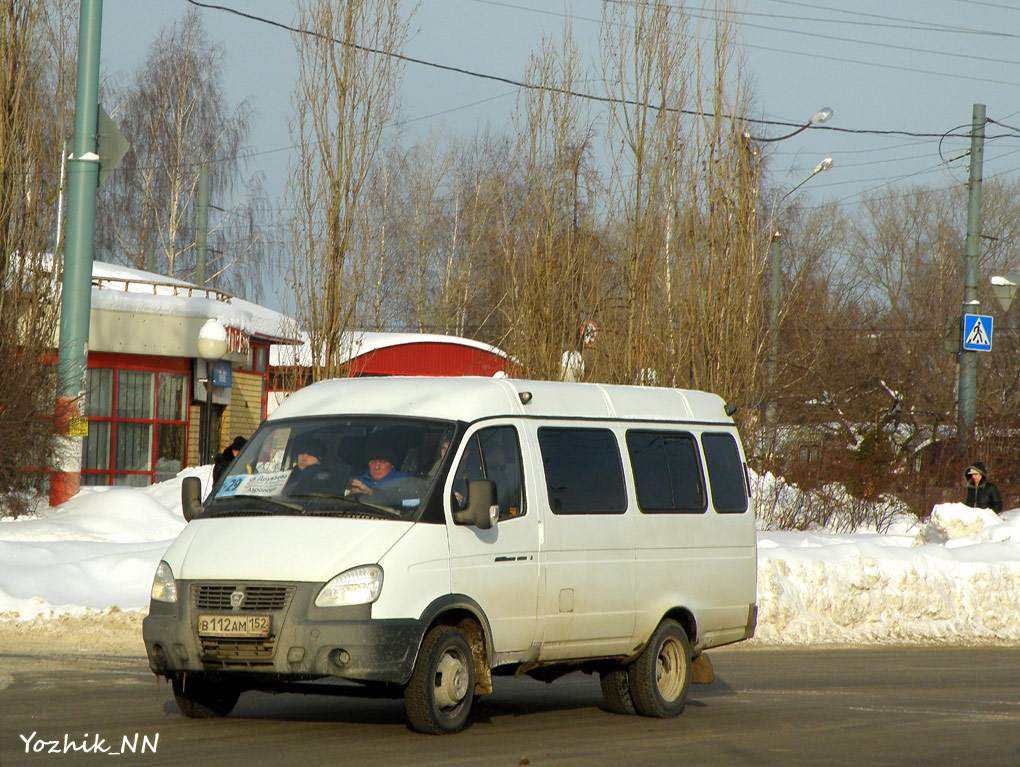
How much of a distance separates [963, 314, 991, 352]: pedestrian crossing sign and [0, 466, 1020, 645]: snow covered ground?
597 centimetres

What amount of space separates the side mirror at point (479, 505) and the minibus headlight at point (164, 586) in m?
1.69

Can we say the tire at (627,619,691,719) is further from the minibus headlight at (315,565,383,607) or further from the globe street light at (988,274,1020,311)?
the globe street light at (988,274,1020,311)

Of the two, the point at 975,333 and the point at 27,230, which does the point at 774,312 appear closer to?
the point at 975,333

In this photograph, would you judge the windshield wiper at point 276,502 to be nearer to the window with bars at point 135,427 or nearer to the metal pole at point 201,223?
the window with bars at point 135,427

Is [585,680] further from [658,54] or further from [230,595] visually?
[658,54]

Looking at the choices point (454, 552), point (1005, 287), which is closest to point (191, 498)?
point (454, 552)

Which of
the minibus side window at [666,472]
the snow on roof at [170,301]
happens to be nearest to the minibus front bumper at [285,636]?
the minibus side window at [666,472]

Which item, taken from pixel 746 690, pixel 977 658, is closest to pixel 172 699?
pixel 746 690

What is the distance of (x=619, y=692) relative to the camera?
401 inches

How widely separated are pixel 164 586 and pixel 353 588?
1222 millimetres

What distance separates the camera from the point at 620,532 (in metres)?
9.99

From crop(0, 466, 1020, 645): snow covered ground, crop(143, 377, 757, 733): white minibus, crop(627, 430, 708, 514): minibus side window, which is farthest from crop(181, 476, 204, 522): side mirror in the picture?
crop(0, 466, 1020, 645): snow covered ground

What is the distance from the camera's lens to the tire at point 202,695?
9.02 meters

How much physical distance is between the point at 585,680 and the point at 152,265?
46.3m
